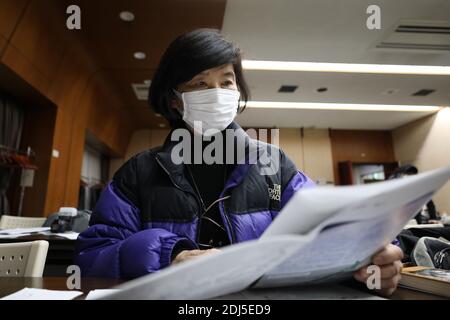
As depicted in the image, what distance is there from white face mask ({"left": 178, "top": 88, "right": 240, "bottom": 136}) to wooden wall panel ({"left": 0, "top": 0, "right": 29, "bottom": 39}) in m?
2.42

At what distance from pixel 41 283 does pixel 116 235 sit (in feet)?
0.63

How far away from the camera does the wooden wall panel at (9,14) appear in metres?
2.34

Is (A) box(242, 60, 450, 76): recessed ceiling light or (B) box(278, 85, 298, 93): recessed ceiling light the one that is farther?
(B) box(278, 85, 298, 93): recessed ceiling light

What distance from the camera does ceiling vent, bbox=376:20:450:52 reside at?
3.21 m

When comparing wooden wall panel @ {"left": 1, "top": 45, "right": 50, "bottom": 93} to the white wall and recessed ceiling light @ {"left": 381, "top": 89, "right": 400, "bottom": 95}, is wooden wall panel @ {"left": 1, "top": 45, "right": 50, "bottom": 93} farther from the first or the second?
the white wall

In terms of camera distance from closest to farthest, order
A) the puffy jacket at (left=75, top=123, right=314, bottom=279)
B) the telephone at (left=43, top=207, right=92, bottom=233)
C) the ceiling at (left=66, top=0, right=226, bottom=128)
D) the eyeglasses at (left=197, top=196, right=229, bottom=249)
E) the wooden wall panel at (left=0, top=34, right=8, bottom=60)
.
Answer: the puffy jacket at (left=75, top=123, right=314, bottom=279) → the eyeglasses at (left=197, top=196, right=229, bottom=249) → the telephone at (left=43, top=207, right=92, bottom=233) → the wooden wall panel at (left=0, top=34, right=8, bottom=60) → the ceiling at (left=66, top=0, right=226, bottom=128)

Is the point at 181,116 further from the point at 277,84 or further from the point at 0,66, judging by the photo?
the point at 277,84

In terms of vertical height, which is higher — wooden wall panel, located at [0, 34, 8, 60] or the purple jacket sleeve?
wooden wall panel, located at [0, 34, 8, 60]

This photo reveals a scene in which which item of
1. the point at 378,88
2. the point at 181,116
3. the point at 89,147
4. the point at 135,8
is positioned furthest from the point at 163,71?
the point at 89,147

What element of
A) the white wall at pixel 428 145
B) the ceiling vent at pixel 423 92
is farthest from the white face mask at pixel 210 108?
the white wall at pixel 428 145

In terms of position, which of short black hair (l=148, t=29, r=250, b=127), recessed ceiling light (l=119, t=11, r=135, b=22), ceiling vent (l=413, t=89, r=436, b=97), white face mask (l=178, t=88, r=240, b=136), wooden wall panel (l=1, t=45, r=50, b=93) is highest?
ceiling vent (l=413, t=89, r=436, b=97)

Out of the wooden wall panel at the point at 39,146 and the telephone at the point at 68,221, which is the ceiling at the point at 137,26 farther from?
the telephone at the point at 68,221

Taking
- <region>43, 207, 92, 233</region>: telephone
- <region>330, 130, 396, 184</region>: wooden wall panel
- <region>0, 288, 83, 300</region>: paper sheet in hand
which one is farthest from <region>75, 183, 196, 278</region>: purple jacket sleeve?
<region>330, 130, 396, 184</region>: wooden wall panel

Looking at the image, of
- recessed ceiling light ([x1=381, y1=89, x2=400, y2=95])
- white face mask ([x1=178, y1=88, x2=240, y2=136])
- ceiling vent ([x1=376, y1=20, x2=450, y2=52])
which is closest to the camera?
white face mask ([x1=178, y1=88, x2=240, y2=136])
